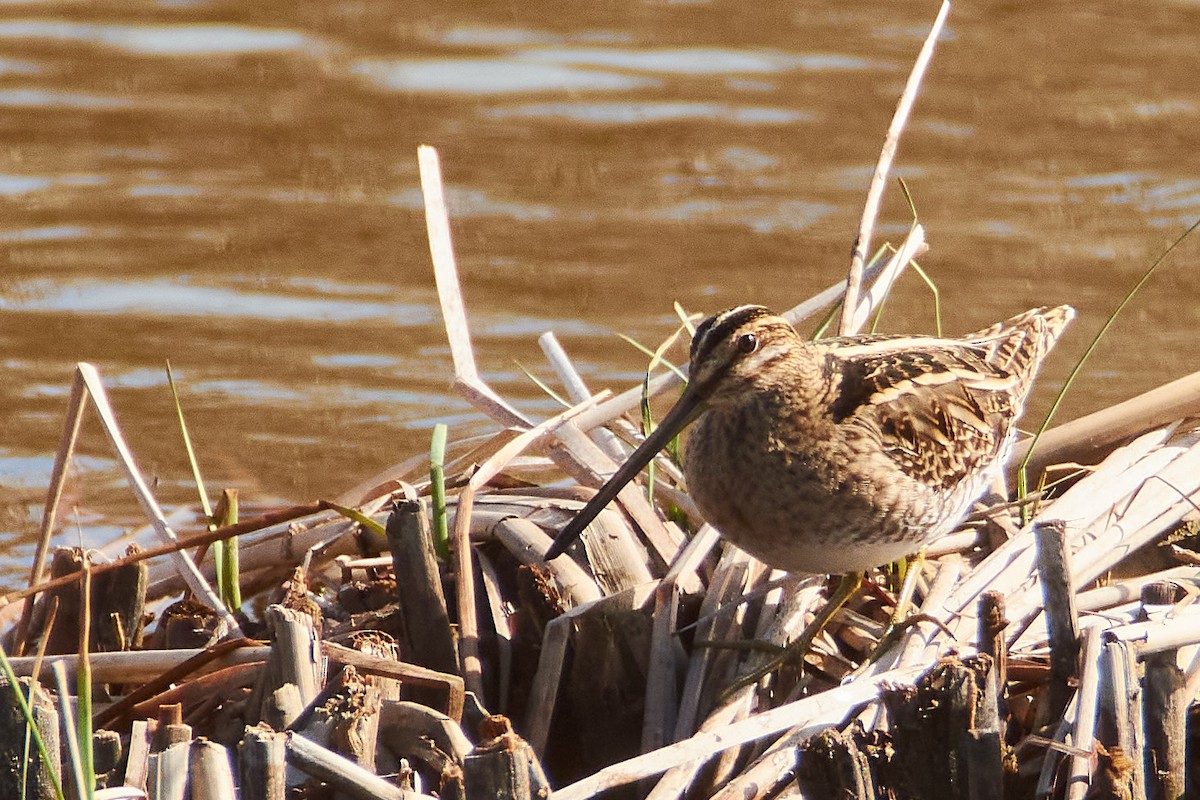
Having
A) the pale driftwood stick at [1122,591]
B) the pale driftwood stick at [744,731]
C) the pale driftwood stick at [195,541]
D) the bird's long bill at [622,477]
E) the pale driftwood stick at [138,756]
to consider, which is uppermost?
the bird's long bill at [622,477]

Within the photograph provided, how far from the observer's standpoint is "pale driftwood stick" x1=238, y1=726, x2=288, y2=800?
348cm

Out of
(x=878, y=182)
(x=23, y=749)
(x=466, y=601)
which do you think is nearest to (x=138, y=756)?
(x=23, y=749)

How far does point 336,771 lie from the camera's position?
3.56m

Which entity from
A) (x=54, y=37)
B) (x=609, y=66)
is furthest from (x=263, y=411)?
(x=54, y=37)

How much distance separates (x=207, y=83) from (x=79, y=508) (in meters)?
4.86

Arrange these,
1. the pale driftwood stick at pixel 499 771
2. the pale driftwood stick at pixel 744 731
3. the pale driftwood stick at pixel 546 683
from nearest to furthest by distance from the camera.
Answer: the pale driftwood stick at pixel 499 771 → the pale driftwood stick at pixel 744 731 → the pale driftwood stick at pixel 546 683

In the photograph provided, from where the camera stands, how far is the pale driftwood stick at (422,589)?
431cm

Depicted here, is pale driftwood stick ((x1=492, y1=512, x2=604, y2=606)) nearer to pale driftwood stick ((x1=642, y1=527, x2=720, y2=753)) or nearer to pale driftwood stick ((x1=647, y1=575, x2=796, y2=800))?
pale driftwood stick ((x1=642, y1=527, x2=720, y2=753))

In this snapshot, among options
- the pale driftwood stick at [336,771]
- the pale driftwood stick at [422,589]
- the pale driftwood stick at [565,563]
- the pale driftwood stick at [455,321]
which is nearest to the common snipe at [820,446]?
the pale driftwood stick at [565,563]

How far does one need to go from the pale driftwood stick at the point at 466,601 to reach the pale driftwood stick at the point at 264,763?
0.85m

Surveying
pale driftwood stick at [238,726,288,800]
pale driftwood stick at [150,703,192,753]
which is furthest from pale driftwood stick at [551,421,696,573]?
pale driftwood stick at [238,726,288,800]

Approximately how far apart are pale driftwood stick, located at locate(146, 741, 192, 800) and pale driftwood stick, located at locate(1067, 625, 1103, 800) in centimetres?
174

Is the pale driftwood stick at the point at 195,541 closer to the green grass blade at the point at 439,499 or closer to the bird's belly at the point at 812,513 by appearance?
the green grass blade at the point at 439,499

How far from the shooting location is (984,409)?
5.11m
